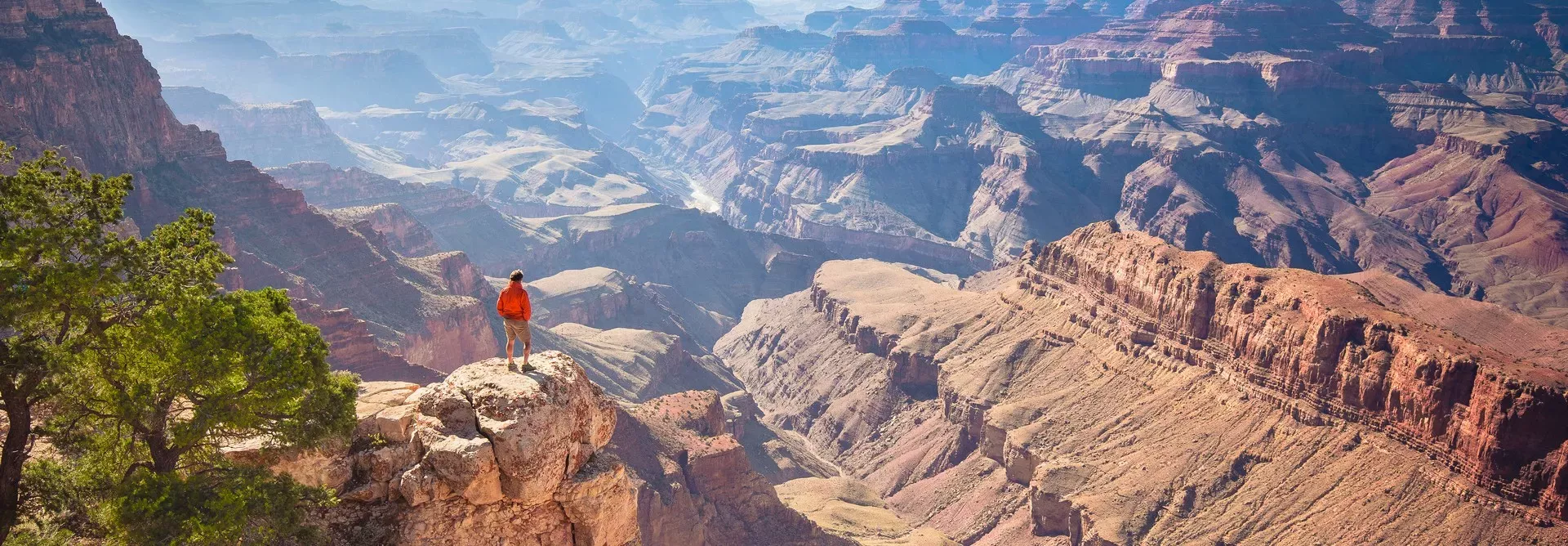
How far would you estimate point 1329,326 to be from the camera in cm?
7506

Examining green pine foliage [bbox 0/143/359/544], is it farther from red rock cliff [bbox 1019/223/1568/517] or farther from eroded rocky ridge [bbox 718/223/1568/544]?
red rock cliff [bbox 1019/223/1568/517]

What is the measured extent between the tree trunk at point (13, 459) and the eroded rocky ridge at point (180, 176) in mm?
66366

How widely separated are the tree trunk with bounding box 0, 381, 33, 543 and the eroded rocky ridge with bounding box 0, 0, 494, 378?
66.4 metres

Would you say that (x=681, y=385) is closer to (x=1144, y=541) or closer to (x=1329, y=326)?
(x=1144, y=541)

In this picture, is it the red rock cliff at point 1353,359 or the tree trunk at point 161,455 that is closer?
the tree trunk at point 161,455

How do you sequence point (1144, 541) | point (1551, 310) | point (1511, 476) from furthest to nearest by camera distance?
1. point (1551, 310)
2. point (1144, 541)
3. point (1511, 476)

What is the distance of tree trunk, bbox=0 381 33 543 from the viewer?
23.8 metres

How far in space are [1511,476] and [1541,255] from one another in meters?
137

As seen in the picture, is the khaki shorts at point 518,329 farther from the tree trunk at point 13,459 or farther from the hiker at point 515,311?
the tree trunk at point 13,459

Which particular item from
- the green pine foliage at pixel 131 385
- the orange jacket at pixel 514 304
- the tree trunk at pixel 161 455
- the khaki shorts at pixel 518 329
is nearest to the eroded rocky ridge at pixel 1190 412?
the khaki shorts at pixel 518 329

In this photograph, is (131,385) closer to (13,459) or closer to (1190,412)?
(13,459)

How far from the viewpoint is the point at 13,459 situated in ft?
78.7

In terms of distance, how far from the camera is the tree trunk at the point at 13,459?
23.8 m

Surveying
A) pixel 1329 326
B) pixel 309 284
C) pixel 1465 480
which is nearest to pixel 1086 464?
pixel 1329 326
